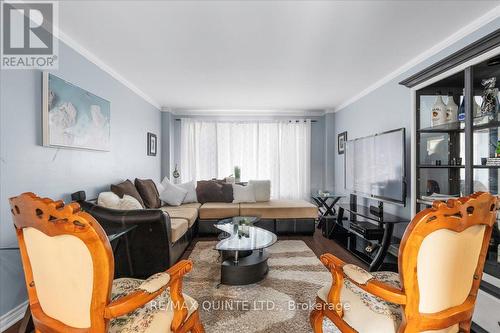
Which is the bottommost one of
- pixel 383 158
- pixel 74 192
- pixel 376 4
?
pixel 74 192

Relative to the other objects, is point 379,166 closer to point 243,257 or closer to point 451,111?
point 451,111

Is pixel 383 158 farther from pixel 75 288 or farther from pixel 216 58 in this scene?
pixel 75 288

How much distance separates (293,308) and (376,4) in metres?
2.52

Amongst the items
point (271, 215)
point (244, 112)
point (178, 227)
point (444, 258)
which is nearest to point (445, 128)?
point (444, 258)

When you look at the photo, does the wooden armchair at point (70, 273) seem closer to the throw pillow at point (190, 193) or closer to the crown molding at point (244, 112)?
the throw pillow at point (190, 193)

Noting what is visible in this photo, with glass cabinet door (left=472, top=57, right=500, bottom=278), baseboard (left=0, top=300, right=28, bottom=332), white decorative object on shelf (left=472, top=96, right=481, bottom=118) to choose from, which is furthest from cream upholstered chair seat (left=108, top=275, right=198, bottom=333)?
white decorative object on shelf (left=472, top=96, right=481, bottom=118)

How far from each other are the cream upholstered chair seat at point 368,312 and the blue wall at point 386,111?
2.16 m

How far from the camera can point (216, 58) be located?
2852 mm

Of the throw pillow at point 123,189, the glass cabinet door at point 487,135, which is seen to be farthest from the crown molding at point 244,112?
the glass cabinet door at point 487,135

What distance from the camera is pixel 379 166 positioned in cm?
323

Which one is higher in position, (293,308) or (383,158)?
(383,158)

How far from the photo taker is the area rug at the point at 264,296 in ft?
5.86

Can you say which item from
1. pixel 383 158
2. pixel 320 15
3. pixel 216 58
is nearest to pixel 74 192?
pixel 216 58

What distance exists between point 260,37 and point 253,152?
3419mm
